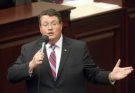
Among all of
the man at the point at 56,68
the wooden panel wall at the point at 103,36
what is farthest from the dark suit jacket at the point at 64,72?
the wooden panel wall at the point at 103,36

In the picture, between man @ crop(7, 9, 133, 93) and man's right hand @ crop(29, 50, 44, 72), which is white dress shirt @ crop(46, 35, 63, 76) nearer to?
man @ crop(7, 9, 133, 93)

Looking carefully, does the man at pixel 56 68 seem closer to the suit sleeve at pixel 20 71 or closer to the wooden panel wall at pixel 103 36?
the suit sleeve at pixel 20 71

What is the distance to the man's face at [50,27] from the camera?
7.59 ft

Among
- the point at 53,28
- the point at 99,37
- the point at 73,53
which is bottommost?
the point at 99,37

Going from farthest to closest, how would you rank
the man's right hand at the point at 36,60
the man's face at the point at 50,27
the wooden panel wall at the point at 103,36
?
1. the wooden panel wall at the point at 103,36
2. the man's face at the point at 50,27
3. the man's right hand at the point at 36,60

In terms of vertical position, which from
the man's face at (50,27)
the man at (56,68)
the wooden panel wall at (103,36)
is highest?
the man's face at (50,27)

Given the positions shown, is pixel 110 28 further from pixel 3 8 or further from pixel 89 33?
pixel 3 8

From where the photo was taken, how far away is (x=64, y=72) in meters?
2.41

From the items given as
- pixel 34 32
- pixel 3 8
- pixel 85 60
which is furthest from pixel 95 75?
pixel 3 8

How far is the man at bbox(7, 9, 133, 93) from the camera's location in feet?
7.69

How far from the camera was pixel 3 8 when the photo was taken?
3535 millimetres

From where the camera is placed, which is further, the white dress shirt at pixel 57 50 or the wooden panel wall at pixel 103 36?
the wooden panel wall at pixel 103 36

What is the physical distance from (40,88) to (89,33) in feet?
3.58

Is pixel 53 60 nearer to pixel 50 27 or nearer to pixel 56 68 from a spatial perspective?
pixel 56 68
